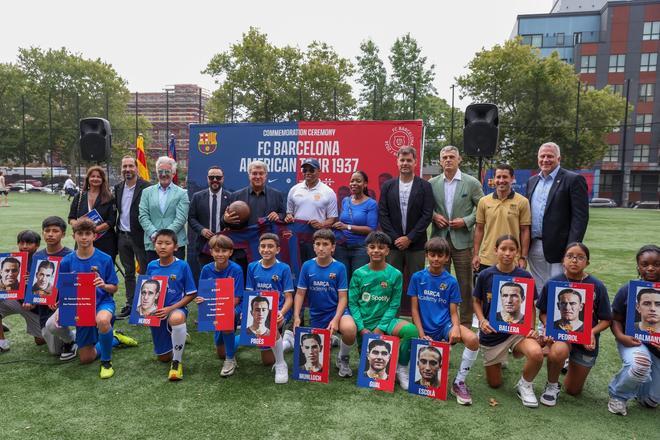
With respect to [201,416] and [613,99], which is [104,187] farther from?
[613,99]

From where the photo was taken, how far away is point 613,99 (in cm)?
2950

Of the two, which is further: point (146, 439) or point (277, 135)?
point (277, 135)

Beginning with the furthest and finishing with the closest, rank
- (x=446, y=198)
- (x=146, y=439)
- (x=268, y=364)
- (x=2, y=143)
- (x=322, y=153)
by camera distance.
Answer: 1. (x=2, y=143)
2. (x=322, y=153)
3. (x=446, y=198)
4. (x=268, y=364)
5. (x=146, y=439)

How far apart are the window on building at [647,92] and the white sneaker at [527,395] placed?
49070 mm

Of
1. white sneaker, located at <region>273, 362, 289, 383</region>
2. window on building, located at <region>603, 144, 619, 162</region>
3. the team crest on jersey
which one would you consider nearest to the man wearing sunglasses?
the team crest on jersey

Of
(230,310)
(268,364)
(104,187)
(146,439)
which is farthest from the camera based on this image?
(104,187)

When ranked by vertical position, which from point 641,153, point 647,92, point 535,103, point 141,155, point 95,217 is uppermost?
point 647,92

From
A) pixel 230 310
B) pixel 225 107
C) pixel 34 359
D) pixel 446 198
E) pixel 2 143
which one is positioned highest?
pixel 225 107

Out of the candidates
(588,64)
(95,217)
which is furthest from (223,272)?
(588,64)

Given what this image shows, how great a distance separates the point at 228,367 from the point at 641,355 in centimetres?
309

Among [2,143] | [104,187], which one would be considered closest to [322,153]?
[104,187]

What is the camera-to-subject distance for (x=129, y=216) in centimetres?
504

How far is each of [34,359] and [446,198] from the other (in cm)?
414

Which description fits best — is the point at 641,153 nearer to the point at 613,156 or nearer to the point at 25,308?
the point at 613,156
